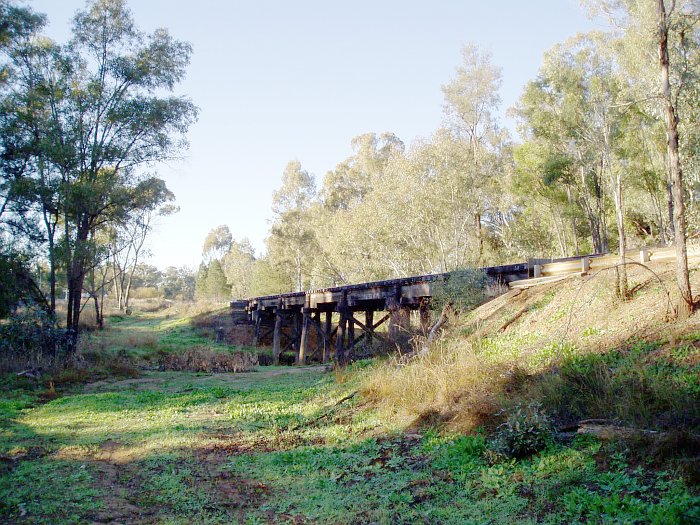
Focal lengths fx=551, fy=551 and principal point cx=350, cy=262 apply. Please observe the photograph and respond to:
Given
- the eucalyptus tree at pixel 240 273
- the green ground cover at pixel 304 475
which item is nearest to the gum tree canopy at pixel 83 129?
the green ground cover at pixel 304 475

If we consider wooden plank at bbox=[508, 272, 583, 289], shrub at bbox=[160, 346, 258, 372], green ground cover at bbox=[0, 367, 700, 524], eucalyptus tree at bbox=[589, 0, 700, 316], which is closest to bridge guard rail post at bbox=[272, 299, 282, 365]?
shrub at bbox=[160, 346, 258, 372]

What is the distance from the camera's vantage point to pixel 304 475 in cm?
547

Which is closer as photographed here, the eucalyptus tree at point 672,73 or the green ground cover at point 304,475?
the green ground cover at point 304,475

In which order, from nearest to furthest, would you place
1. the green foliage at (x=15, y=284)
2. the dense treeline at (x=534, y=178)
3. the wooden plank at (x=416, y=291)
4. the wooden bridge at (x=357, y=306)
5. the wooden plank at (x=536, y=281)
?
the wooden plank at (x=536, y=281), the wooden bridge at (x=357, y=306), the wooden plank at (x=416, y=291), the green foliage at (x=15, y=284), the dense treeline at (x=534, y=178)

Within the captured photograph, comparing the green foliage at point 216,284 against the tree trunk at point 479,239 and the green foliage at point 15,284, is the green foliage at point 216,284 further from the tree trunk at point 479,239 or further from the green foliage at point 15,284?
the green foliage at point 15,284

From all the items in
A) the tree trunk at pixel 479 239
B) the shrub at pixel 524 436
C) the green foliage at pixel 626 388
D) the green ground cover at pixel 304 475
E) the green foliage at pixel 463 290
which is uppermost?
the tree trunk at pixel 479 239

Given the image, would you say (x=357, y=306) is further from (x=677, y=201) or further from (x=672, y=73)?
(x=677, y=201)

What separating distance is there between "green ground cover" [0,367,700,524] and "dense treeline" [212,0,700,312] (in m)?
14.5

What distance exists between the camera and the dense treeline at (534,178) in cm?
1977

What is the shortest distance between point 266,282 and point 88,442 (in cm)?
4238

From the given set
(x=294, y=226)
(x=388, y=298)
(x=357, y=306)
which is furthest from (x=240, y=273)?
(x=388, y=298)

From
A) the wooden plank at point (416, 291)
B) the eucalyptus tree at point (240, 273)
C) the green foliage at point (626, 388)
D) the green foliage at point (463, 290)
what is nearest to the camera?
the green foliage at point (626, 388)

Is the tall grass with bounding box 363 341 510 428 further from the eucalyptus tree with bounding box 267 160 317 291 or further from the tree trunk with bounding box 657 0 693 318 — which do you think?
the eucalyptus tree with bounding box 267 160 317 291

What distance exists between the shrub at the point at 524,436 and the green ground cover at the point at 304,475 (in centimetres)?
12
